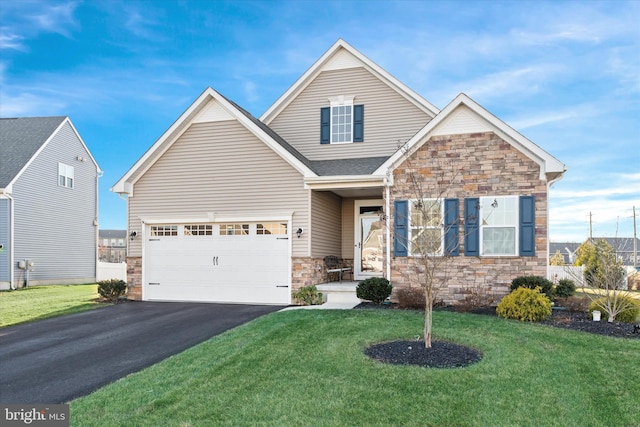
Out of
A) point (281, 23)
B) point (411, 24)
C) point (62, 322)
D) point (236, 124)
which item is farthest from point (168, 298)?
point (411, 24)

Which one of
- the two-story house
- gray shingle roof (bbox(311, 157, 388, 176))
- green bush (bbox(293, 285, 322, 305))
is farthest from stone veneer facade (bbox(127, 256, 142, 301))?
gray shingle roof (bbox(311, 157, 388, 176))

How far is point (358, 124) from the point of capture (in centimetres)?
1521

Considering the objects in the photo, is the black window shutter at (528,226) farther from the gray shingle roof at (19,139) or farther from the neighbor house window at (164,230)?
the gray shingle roof at (19,139)

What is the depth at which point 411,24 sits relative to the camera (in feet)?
43.8

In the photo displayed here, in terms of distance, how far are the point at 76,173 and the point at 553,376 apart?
81.1 feet

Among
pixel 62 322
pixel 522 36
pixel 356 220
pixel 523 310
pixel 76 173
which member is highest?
pixel 522 36

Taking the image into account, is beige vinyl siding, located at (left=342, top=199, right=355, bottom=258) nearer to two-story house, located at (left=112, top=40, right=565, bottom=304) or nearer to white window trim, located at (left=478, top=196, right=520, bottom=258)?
two-story house, located at (left=112, top=40, right=565, bottom=304)

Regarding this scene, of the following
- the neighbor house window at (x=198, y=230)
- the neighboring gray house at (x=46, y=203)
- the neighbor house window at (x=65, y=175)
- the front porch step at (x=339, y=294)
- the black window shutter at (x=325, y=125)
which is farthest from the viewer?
the neighbor house window at (x=65, y=175)

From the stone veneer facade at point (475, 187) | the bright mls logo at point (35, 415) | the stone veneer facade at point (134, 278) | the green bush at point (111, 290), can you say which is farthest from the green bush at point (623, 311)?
the green bush at point (111, 290)

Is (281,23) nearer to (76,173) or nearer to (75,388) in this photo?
(75,388)

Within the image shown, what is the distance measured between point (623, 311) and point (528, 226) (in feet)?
9.34

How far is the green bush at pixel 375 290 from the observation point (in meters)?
11.6

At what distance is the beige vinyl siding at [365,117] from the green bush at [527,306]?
6553 millimetres

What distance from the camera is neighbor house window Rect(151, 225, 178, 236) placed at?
47.4ft
